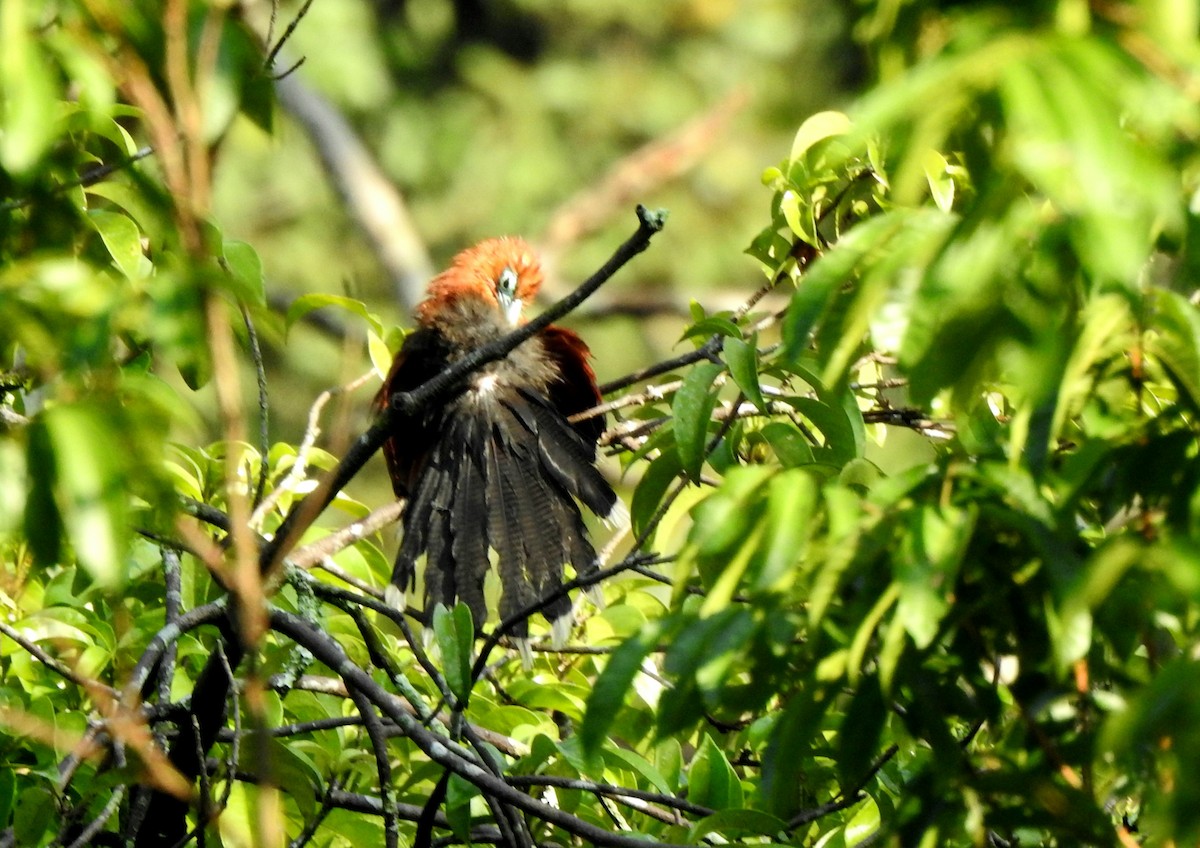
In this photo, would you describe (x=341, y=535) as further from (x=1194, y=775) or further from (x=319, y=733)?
(x=1194, y=775)

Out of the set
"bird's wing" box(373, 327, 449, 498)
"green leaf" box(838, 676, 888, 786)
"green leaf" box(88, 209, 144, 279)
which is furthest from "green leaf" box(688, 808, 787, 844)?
"bird's wing" box(373, 327, 449, 498)

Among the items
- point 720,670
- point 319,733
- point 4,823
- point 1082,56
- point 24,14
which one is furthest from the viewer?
point 319,733

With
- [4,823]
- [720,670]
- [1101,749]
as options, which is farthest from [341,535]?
[1101,749]

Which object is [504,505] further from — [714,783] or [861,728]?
[861,728]

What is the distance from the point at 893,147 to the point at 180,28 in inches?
30.0

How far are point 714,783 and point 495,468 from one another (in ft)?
6.34

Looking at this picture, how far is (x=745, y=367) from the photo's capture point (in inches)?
90.8

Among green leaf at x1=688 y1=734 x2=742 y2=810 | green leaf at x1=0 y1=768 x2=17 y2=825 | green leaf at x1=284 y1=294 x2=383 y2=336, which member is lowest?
green leaf at x1=688 y1=734 x2=742 y2=810

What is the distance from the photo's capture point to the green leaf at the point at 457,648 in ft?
7.15

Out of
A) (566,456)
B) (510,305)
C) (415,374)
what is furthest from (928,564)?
(510,305)

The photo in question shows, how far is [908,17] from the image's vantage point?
1446mm

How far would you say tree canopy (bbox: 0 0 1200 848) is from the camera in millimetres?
1270

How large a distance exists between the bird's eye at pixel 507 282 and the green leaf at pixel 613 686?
4.36 meters

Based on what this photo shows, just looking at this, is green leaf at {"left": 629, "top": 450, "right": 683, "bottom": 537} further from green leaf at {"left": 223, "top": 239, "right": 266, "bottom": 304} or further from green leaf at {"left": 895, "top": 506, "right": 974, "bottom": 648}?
green leaf at {"left": 895, "top": 506, "right": 974, "bottom": 648}
